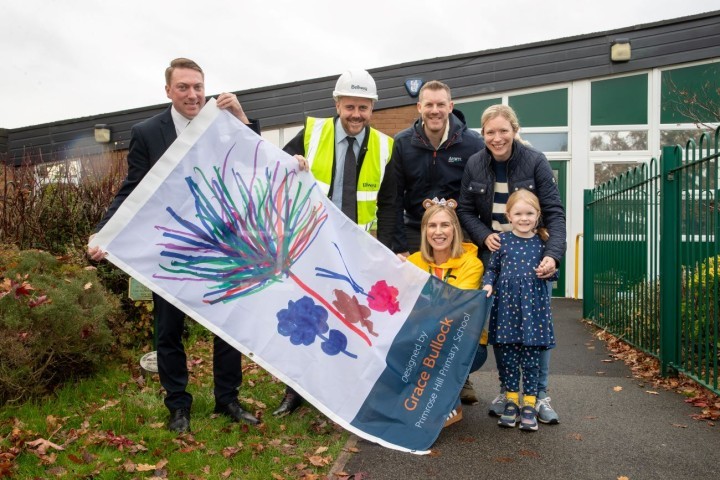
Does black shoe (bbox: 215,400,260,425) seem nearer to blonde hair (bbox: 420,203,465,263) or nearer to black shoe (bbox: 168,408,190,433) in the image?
black shoe (bbox: 168,408,190,433)

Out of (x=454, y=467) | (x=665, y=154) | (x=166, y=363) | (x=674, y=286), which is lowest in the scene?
A: (x=454, y=467)

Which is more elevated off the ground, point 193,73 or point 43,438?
point 193,73

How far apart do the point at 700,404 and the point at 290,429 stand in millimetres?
3184

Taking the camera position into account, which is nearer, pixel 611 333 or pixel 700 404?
pixel 700 404

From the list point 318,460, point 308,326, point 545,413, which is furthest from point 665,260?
point 318,460

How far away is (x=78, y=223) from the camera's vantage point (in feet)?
25.1

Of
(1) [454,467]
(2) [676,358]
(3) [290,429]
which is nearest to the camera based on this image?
(1) [454,467]

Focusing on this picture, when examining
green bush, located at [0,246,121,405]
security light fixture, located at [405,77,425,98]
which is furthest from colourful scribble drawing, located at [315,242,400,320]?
security light fixture, located at [405,77,425,98]

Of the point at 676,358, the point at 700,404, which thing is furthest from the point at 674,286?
the point at 700,404

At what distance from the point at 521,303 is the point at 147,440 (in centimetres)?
260

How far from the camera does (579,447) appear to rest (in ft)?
14.0

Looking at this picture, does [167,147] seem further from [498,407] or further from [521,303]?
[498,407]

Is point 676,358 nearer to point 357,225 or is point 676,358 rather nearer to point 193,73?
point 357,225

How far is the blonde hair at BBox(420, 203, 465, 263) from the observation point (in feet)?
15.6
